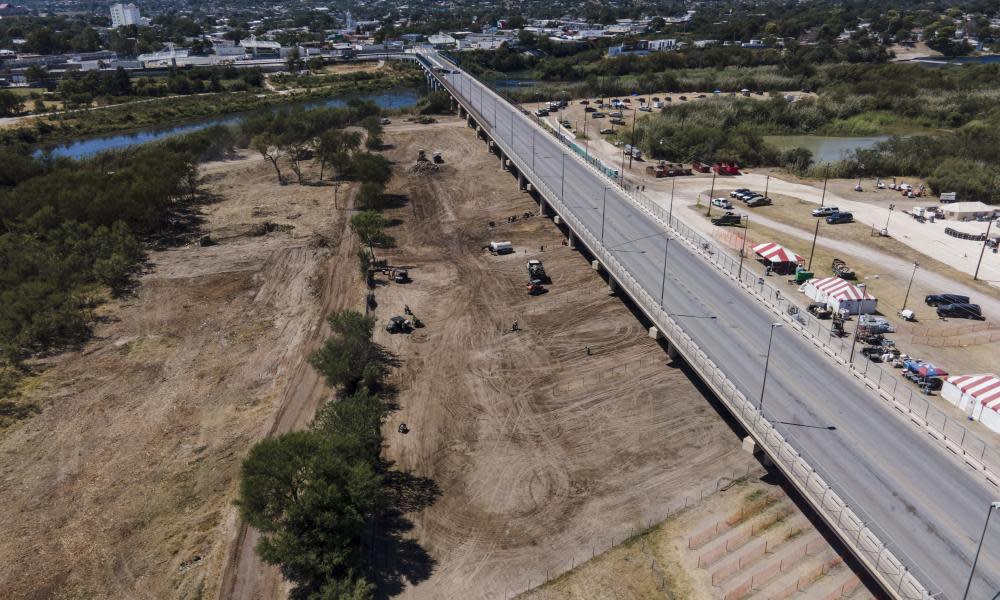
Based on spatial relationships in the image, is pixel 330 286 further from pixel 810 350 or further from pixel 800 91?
pixel 800 91

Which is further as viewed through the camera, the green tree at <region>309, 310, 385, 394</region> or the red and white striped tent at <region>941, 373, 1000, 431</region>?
the green tree at <region>309, 310, 385, 394</region>

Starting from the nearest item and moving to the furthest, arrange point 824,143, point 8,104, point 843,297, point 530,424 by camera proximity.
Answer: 1. point 530,424
2. point 843,297
3. point 824,143
4. point 8,104

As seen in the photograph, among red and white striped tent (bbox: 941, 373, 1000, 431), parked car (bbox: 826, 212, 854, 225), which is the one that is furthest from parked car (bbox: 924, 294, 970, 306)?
parked car (bbox: 826, 212, 854, 225)

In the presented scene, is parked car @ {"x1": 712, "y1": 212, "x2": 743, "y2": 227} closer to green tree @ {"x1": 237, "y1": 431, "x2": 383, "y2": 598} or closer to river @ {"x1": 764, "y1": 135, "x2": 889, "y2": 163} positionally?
river @ {"x1": 764, "y1": 135, "x2": 889, "y2": 163}

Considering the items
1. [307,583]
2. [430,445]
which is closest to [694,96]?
[430,445]

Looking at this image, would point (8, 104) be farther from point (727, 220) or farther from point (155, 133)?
point (727, 220)

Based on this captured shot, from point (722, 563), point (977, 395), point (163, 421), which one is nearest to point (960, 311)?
point (977, 395)
